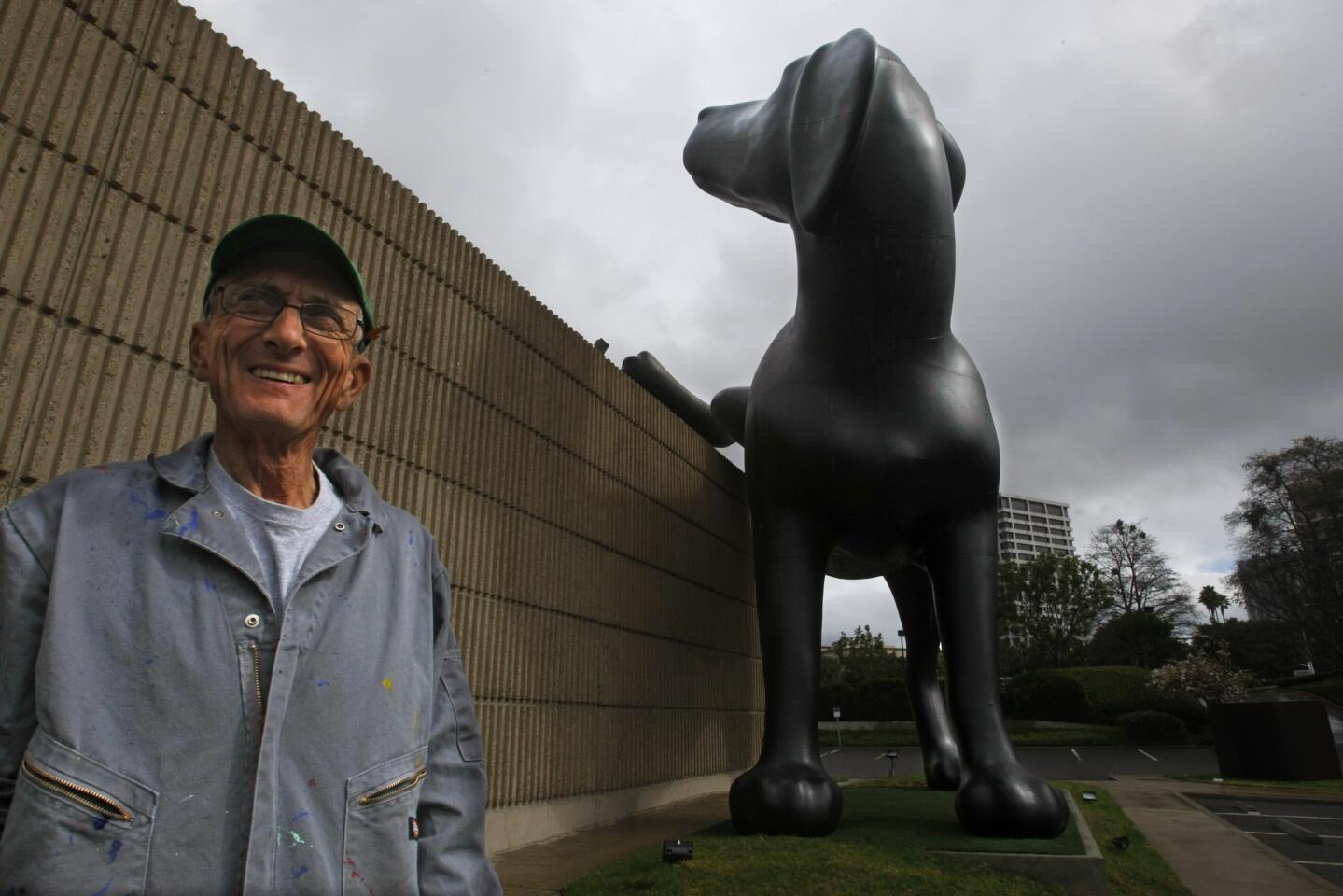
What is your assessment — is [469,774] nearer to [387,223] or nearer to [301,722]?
[301,722]

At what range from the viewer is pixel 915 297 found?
179 inches

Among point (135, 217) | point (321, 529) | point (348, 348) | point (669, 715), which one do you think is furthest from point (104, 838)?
point (669, 715)

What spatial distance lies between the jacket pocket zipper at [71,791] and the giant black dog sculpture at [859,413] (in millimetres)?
3693

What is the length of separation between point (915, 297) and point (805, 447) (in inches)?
38.8

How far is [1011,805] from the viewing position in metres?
4.13

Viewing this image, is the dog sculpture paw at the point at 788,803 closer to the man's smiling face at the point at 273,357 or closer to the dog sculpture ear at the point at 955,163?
the dog sculpture ear at the point at 955,163

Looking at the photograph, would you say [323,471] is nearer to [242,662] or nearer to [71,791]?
[242,662]

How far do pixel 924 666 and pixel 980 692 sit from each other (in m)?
2.52

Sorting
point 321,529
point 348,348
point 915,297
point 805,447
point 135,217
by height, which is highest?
point 915,297

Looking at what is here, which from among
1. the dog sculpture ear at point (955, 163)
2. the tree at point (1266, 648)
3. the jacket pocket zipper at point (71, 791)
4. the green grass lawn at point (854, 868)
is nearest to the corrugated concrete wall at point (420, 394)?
Result: the green grass lawn at point (854, 868)

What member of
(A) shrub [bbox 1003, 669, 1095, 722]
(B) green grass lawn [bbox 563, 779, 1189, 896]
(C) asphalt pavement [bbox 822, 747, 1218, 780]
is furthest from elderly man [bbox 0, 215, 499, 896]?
(A) shrub [bbox 1003, 669, 1095, 722]

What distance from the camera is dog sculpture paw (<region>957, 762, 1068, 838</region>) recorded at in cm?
414

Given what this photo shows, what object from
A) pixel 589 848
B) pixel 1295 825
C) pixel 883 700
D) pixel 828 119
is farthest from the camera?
pixel 883 700

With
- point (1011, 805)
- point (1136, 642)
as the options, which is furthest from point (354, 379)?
point (1136, 642)
